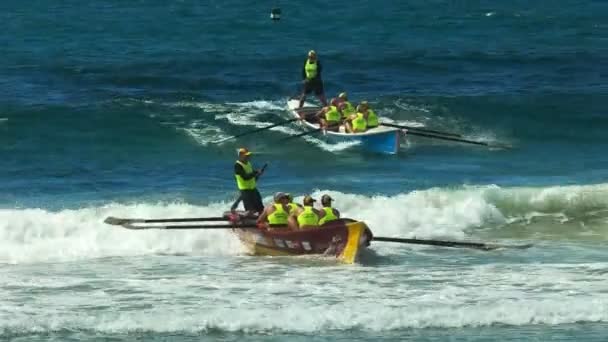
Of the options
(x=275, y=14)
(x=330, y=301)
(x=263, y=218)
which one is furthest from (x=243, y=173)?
(x=275, y=14)

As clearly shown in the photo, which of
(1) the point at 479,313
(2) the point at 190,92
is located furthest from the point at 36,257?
(2) the point at 190,92

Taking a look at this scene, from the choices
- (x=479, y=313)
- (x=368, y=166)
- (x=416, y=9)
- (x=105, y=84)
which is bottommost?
(x=479, y=313)

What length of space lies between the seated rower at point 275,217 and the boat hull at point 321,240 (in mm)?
115

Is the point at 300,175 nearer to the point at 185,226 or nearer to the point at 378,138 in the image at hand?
the point at 378,138

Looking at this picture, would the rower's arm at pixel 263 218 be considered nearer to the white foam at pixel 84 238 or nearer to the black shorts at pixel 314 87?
the white foam at pixel 84 238

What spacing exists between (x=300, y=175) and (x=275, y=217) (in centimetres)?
827

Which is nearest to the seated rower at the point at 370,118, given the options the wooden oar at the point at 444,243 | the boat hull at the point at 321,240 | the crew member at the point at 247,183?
the crew member at the point at 247,183

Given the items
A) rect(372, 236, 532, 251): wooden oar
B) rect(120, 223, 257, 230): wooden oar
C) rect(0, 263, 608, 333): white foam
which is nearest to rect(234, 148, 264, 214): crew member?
rect(120, 223, 257, 230): wooden oar

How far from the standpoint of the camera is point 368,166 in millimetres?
32969

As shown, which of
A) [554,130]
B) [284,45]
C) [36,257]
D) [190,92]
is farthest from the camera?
[284,45]

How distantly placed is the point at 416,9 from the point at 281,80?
2097 cm

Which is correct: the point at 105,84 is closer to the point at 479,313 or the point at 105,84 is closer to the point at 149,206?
the point at 149,206

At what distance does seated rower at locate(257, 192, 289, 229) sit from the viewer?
79.6 ft

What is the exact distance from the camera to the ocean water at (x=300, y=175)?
20.5 metres
